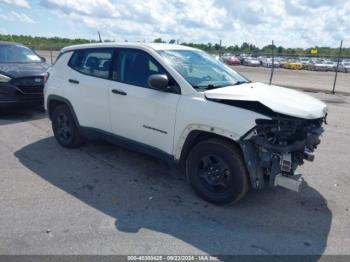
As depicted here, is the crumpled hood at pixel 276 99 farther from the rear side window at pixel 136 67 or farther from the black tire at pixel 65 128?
the black tire at pixel 65 128

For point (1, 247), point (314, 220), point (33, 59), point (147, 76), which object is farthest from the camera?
point (33, 59)

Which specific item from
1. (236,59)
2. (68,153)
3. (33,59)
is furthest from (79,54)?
(236,59)

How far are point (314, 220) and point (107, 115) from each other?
3.06m

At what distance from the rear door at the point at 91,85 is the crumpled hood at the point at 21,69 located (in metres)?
3.14

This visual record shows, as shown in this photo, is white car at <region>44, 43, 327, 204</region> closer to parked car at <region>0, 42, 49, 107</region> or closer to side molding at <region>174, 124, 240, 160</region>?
side molding at <region>174, 124, 240, 160</region>

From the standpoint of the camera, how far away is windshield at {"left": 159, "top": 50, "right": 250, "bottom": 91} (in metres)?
4.23

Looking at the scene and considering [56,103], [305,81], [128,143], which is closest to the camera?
[128,143]

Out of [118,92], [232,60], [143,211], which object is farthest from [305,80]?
[143,211]

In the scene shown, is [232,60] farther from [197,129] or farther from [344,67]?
[197,129]

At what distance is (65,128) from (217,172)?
3.08m

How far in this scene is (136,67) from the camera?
181 inches

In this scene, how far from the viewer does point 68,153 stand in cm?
564

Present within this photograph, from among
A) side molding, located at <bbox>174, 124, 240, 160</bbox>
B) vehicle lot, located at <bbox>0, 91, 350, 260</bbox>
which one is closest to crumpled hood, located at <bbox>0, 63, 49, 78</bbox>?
vehicle lot, located at <bbox>0, 91, 350, 260</bbox>

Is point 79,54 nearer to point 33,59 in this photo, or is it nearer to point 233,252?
point 233,252
